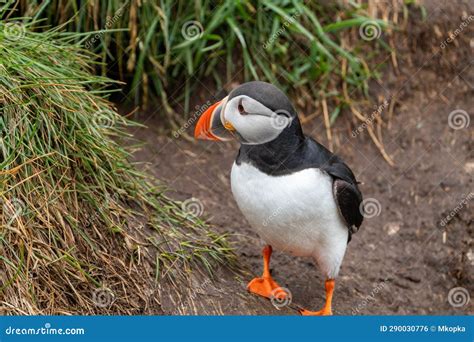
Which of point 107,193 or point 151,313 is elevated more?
point 107,193

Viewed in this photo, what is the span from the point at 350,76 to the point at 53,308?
3.35 m

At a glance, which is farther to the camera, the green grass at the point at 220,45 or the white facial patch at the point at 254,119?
the green grass at the point at 220,45

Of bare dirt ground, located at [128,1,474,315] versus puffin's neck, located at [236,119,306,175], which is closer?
puffin's neck, located at [236,119,306,175]

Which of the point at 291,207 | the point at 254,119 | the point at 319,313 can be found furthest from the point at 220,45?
the point at 319,313

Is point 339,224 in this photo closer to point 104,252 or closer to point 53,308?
point 104,252

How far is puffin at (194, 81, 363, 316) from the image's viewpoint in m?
4.34

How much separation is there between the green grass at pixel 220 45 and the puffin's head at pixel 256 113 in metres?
1.62

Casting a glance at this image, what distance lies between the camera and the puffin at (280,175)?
14.2 ft

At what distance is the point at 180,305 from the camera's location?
4.52 metres

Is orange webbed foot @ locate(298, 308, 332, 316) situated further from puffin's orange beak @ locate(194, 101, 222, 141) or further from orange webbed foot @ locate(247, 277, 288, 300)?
puffin's orange beak @ locate(194, 101, 222, 141)

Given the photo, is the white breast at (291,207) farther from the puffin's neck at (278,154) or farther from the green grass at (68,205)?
the green grass at (68,205)

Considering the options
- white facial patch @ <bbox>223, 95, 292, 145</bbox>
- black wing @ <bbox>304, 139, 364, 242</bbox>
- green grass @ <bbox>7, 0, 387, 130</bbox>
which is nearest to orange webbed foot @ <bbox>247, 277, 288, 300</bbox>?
black wing @ <bbox>304, 139, 364, 242</bbox>

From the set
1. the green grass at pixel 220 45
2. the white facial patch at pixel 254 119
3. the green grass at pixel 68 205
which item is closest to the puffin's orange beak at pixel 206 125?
the white facial patch at pixel 254 119

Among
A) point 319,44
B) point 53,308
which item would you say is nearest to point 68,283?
point 53,308
